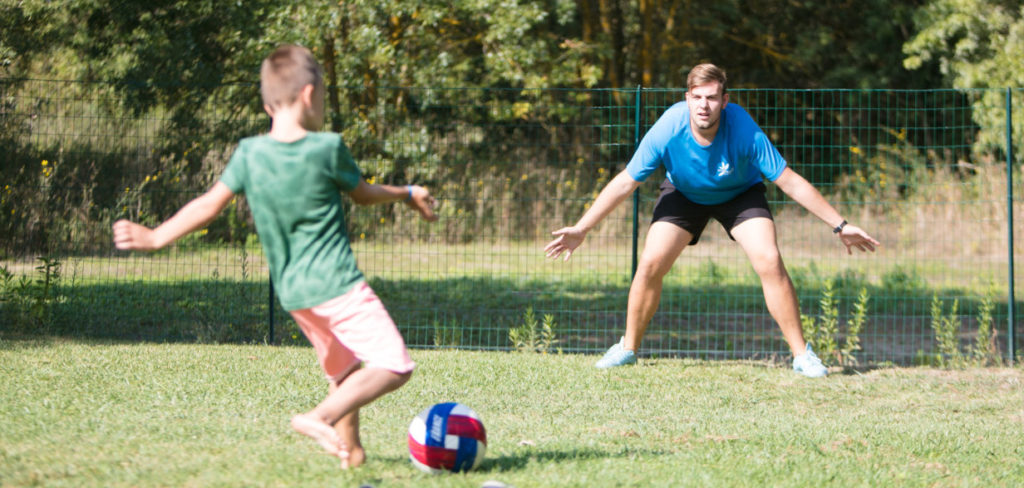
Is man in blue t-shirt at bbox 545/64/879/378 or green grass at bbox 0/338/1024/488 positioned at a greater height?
man in blue t-shirt at bbox 545/64/879/378

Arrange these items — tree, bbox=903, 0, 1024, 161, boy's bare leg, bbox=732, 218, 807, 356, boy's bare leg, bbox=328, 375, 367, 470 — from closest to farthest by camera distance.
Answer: boy's bare leg, bbox=328, 375, 367, 470, boy's bare leg, bbox=732, 218, 807, 356, tree, bbox=903, 0, 1024, 161

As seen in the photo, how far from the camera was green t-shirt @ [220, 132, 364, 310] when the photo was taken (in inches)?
148

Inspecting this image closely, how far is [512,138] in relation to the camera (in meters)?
11.0

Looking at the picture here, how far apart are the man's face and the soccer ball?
306 centimetres

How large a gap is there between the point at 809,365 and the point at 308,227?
4.56 metres

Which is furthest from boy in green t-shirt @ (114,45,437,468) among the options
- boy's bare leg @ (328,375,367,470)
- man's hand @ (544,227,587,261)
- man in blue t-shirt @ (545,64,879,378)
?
man in blue t-shirt @ (545,64,879,378)

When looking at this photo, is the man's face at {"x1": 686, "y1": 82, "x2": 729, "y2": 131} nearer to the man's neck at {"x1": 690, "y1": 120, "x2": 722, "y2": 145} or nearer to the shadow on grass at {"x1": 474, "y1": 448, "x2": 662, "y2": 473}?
the man's neck at {"x1": 690, "y1": 120, "x2": 722, "y2": 145}

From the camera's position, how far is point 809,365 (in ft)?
23.5

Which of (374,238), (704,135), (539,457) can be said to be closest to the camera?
(539,457)

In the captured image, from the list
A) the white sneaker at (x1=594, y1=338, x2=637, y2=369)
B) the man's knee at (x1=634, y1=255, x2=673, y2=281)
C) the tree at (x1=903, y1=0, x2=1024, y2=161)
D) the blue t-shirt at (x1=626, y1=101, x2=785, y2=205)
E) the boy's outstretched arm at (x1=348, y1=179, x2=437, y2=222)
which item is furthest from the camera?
the tree at (x1=903, y1=0, x2=1024, y2=161)

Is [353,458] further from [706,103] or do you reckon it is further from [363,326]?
[706,103]

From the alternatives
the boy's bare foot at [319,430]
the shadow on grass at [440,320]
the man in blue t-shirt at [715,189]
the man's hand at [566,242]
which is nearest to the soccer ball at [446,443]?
the boy's bare foot at [319,430]

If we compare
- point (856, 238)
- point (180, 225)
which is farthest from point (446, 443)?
point (856, 238)

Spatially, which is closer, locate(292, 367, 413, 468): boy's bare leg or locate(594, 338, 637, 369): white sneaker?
locate(292, 367, 413, 468): boy's bare leg
